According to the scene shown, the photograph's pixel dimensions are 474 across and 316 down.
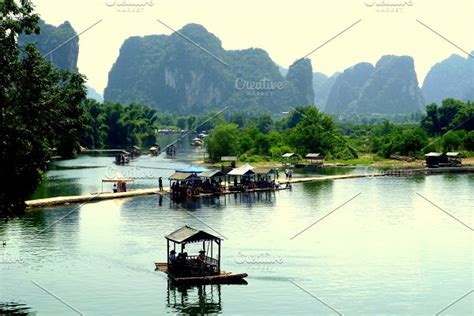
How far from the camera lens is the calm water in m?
19.9

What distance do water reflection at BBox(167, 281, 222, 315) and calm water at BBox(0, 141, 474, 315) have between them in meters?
0.03

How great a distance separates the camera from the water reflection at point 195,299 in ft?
63.4

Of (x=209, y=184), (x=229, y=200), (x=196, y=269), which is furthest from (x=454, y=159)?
(x=196, y=269)

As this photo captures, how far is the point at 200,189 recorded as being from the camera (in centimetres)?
4478

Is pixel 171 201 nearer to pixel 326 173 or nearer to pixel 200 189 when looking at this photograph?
pixel 200 189

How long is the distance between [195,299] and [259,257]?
518cm

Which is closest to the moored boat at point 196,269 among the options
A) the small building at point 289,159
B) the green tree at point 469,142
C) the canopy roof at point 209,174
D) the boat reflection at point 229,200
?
the boat reflection at point 229,200

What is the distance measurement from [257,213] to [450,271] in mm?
14218

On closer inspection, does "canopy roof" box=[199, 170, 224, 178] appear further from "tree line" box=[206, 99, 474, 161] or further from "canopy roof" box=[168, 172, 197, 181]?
"tree line" box=[206, 99, 474, 161]

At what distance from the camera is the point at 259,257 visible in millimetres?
25125

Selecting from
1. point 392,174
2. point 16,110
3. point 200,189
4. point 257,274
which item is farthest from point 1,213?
point 392,174

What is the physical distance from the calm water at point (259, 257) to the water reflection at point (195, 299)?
1.3 inches
